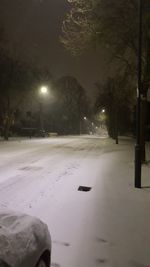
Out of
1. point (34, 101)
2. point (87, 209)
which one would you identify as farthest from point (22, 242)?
point (34, 101)

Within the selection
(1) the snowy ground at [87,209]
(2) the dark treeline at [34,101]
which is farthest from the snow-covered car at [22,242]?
(2) the dark treeline at [34,101]

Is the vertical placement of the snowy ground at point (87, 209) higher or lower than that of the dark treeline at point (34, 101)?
lower

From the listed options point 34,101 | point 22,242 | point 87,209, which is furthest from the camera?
point 34,101

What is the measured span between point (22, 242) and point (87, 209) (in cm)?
541

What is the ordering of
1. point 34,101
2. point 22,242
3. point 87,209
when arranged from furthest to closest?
1. point 34,101
2. point 87,209
3. point 22,242

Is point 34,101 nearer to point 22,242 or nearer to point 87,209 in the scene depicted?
point 87,209

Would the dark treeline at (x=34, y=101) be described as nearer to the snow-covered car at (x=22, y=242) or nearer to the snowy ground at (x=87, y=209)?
the snowy ground at (x=87, y=209)

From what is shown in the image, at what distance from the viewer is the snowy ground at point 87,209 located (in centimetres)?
593

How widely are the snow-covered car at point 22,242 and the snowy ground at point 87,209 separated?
57.5 inches

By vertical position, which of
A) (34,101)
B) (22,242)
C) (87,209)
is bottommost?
(87,209)

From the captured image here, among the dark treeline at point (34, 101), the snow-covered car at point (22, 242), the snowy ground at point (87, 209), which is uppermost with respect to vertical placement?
the dark treeline at point (34, 101)

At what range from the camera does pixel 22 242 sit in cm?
354

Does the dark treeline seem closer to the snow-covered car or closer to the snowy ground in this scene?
the snowy ground

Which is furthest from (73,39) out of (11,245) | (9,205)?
(11,245)
